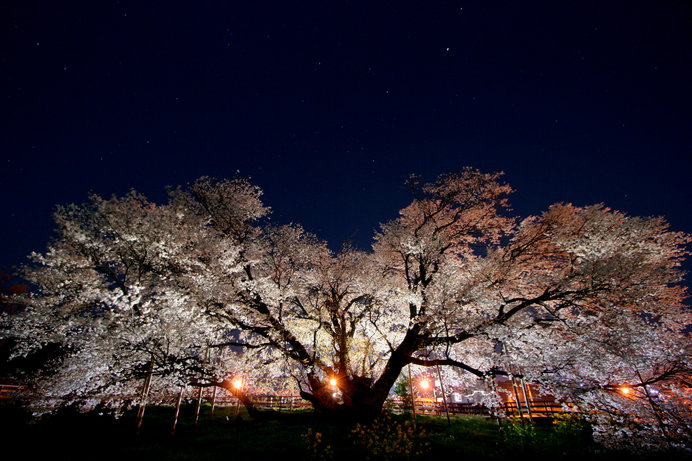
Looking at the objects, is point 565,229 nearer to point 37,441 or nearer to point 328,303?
point 328,303

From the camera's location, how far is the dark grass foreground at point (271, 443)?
10.4 meters

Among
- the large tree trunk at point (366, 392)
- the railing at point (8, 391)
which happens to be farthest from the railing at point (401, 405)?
the railing at point (8, 391)

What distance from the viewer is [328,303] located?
16.1 metres

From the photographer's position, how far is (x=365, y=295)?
55.4 feet

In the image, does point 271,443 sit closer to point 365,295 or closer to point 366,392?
point 366,392

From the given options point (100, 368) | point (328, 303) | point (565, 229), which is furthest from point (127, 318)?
point (565, 229)

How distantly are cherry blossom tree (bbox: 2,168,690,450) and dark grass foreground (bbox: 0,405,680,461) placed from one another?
2.35m

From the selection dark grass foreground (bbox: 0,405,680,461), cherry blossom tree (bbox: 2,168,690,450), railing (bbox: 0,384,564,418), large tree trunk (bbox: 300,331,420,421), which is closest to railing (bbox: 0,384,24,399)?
dark grass foreground (bbox: 0,405,680,461)

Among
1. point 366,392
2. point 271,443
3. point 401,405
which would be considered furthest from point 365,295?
A: point 401,405

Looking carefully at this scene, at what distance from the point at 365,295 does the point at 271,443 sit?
8.61 meters

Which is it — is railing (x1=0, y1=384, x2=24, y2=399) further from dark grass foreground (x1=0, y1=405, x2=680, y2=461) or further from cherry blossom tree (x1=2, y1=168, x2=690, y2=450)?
cherry blossom tree (x1=2, y1=168, x2=690, y2=450)

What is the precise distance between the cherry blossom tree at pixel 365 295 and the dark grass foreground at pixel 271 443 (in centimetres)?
235

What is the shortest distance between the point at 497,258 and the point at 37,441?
22.6 meters

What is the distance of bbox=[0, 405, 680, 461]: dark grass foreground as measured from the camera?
10.4m
